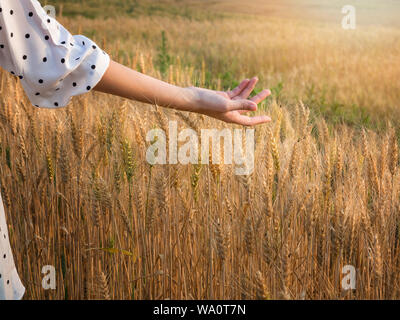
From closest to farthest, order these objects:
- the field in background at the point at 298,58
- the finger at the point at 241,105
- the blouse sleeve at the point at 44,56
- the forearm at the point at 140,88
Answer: the blouse sleeve at the point at 44,56 < the forearm at the point at 140,88 < the finger at the point at 241,105 < the field in background at the point at 298,58

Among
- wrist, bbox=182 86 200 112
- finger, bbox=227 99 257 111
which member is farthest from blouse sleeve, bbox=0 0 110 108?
finger, bbox=227 99 257 111

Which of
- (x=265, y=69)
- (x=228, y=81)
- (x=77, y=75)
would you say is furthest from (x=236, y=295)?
(x=265, y=69)

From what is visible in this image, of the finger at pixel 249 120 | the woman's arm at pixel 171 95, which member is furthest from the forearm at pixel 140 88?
the finger at pixel 249 120

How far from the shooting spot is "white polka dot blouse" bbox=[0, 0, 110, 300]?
90 centimetres

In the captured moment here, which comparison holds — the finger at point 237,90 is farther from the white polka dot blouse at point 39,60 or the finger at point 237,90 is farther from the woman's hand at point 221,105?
the white polka dot blouse at point 39,60

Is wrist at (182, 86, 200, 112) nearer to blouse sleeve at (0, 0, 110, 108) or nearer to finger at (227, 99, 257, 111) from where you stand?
finger at (227, 99, 257, 111)

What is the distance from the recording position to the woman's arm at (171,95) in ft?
3.53

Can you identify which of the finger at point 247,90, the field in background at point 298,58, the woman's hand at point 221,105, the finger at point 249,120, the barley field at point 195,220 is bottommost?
the barley field at point 195,220

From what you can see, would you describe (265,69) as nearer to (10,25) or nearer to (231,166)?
(231,166)

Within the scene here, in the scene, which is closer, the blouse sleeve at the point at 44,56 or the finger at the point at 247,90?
the blouse sleeve at the point at 44,56

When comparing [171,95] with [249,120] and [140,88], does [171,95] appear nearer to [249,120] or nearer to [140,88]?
[140,88]

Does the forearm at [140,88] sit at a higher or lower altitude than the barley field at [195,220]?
higher

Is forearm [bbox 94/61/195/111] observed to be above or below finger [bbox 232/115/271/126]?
above

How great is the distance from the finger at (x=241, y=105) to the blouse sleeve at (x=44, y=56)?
1.02ft
